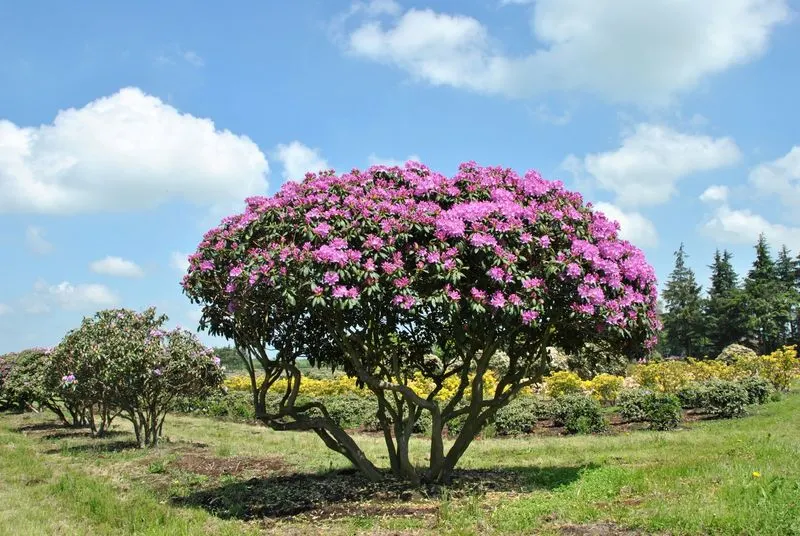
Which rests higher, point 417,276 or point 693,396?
point 417,276

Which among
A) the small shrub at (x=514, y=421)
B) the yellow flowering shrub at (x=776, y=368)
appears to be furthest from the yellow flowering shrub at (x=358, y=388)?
the yellow flowering shrub at (x=776, y=368)

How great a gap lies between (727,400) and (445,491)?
12.7 meters

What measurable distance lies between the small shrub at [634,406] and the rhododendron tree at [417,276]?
956 cm

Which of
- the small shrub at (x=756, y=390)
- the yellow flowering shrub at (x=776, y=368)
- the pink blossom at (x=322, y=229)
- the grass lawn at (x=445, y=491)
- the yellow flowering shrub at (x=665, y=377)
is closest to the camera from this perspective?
the grass lawn at (x=445, y=491)

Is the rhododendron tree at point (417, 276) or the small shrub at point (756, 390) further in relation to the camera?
the small shrub at point (756, 390)

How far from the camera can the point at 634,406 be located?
1795 cm

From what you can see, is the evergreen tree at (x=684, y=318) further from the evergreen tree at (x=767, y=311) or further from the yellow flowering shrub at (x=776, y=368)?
the yellow flowering shrub at (x=776, y=368)

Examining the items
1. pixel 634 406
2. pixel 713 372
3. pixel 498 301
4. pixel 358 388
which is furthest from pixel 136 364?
pixel 713 372

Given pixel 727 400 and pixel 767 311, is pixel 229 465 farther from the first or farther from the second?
pixel 767 311

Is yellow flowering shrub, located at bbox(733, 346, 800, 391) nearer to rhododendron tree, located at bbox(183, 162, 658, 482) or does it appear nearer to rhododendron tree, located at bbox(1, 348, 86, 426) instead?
rhododendron tree, located at bbox(183, 162, 658, 482)

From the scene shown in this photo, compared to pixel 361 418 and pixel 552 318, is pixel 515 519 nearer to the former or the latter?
pixel 552 318

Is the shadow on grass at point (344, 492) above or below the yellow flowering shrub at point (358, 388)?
below

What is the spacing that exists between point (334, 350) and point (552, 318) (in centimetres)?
333

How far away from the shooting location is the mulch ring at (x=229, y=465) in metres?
11.5
